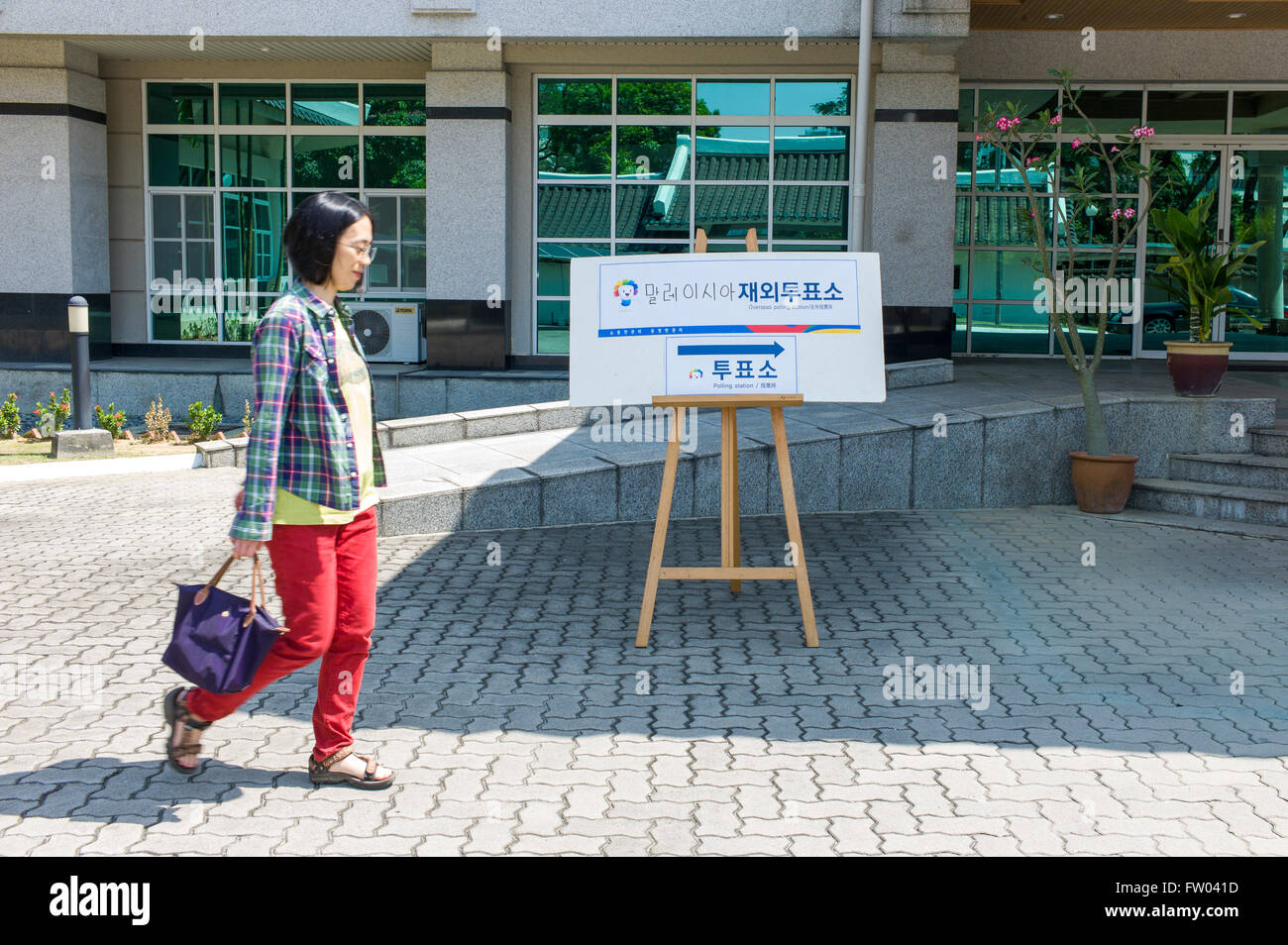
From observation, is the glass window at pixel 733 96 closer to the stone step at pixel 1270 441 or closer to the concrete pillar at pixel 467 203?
the concrete pillar at pixel 467 203

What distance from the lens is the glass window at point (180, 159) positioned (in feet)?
52.5

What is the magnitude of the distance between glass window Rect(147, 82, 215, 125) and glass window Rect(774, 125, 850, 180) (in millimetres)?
6993

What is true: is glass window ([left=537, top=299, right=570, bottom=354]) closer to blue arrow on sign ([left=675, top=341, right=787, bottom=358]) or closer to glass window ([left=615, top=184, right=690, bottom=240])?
glass window ([left=615, top=184, right=690, bottom=240])

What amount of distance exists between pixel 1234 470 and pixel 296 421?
305 inches

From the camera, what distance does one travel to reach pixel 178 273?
16.3 metres

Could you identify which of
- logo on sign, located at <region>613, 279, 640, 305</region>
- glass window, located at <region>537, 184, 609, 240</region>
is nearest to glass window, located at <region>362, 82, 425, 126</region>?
glass window, located at <region>537, 184, 609, 240</region>

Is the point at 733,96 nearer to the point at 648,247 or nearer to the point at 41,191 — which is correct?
the point at 648,247

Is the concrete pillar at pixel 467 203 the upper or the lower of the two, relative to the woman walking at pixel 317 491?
upper

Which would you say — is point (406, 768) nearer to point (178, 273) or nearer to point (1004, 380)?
point (1004, 380)

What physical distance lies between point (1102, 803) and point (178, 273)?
1460 cm

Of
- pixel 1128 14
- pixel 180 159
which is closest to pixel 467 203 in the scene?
pixel 180 159

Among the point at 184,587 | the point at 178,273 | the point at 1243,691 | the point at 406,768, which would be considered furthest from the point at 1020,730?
the point at 178,273

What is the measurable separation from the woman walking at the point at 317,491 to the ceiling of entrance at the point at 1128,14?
1132cm

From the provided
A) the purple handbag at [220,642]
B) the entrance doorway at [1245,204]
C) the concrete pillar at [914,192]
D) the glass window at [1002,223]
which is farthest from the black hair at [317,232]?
the entrance doorway at [1245,204]
